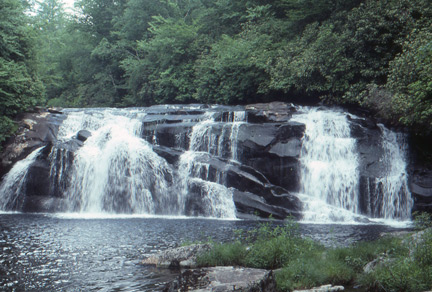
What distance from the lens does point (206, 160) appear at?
1616 centimetres

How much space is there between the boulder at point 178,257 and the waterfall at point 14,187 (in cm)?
1017

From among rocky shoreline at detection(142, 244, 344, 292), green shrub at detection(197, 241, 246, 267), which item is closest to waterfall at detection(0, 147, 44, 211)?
rocky shoreline at detection(142, 244, 344, 292)

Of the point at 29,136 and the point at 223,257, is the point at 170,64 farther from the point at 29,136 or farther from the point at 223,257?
the point at 223,257

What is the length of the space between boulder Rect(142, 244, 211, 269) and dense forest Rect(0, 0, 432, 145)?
29.7 ft

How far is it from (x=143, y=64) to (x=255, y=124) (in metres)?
17.8

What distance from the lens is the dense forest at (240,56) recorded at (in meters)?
16.4

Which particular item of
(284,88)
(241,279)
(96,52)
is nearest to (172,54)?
(96,52)

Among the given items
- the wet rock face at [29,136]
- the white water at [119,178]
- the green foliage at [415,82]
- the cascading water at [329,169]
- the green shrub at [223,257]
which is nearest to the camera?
the green shrub at [223,257]

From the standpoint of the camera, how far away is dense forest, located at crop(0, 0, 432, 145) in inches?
648

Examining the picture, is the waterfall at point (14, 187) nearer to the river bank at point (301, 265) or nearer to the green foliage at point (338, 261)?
the river bank at point (301, 265)

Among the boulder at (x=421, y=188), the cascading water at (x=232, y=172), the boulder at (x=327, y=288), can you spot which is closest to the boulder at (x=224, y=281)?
the boulder at (x=327, y=288)

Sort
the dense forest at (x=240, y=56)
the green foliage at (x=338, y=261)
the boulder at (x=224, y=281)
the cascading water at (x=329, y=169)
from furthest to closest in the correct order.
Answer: the dense forest at (x=240, y=56) → the cascading water at (x=329, y=169) → the green foliage at (x=338, y=261) → the boulder at (x=224, y=281)

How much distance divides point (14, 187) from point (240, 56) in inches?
597

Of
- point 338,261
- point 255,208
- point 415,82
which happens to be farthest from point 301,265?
point 415,82
